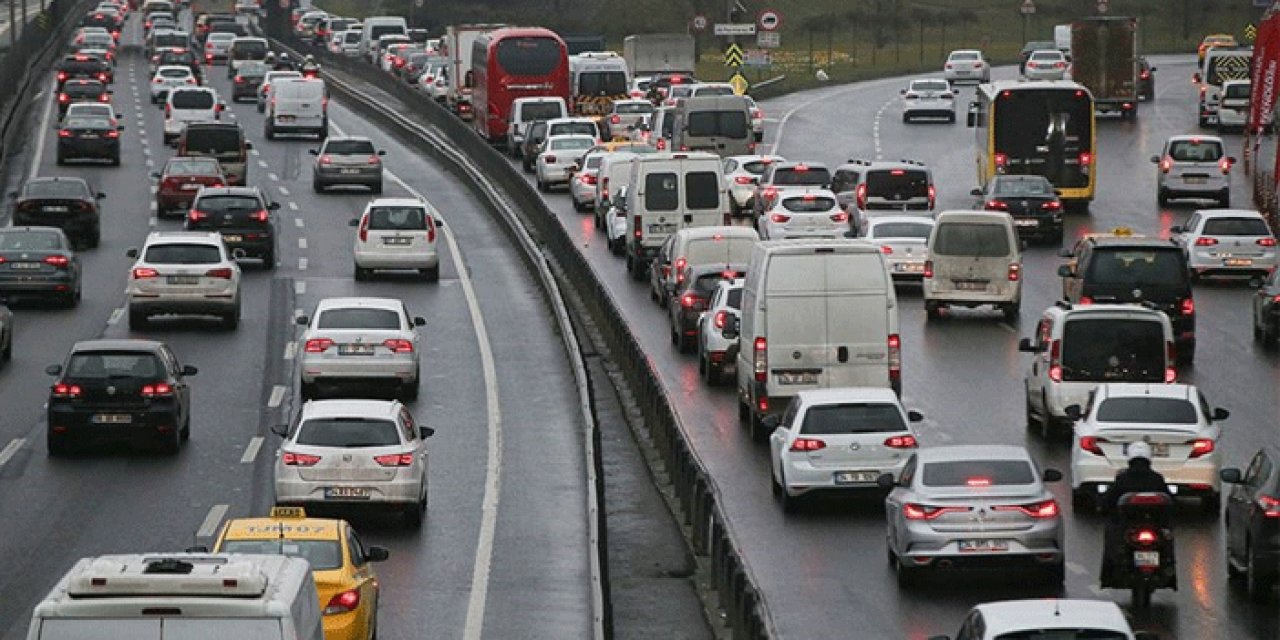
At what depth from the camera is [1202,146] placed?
64500mm

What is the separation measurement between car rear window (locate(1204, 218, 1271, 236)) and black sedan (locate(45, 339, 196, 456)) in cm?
2282

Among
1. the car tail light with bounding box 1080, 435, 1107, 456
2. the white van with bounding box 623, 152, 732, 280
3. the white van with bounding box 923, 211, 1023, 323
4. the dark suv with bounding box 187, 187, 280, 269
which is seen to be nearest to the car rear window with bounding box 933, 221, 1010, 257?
the white van with bounding box 923, 211, 1023, 323

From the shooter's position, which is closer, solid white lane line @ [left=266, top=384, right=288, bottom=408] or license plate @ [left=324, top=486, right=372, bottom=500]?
license plate @ [left=324, top=486, right=372, bottom=500]

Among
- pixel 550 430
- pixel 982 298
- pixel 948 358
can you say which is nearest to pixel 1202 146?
pixel 982 298

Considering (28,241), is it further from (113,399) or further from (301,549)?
(301,549)

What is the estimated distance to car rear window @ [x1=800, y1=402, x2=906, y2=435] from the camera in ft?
98.4

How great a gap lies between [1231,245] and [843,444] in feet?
75.7

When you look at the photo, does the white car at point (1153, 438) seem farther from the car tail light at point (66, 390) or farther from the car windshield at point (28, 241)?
the car windshield at point (28, 241)

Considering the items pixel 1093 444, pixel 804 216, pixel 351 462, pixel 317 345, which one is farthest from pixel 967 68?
pixel 351 462

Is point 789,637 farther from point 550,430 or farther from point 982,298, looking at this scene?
point 982,298

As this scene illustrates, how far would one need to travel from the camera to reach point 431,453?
35250 mm

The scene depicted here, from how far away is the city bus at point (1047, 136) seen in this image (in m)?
63.4

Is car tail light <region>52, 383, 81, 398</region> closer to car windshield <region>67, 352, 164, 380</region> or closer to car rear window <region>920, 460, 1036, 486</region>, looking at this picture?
car windshield <region>67, 352, 164, 380</region>

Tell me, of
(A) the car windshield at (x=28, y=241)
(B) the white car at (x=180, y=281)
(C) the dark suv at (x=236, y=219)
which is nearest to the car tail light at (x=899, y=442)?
(B) the white car at (x=180, y=281)
